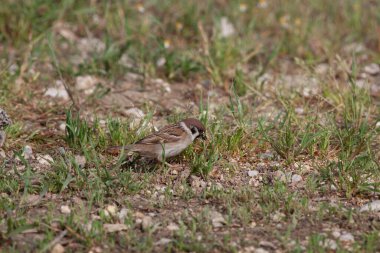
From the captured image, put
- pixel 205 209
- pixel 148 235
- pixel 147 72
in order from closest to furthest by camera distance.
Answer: pixel 148 235 < pixel 205 209 < pixel 147 72

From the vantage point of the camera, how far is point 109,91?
7676mm

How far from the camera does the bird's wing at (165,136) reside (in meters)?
5.96

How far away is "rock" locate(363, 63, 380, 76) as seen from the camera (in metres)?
8.62

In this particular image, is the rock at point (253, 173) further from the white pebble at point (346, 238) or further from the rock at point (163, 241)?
the rock at point (163, 241)

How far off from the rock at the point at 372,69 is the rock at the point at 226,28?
5.45 ft

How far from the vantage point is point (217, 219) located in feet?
16.9

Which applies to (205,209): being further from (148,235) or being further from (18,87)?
(18,87)

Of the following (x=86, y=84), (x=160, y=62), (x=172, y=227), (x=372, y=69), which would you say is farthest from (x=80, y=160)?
(x=372, y=69)

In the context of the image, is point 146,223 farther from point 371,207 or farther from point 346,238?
point 371,207

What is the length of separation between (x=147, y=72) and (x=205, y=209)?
125 inches

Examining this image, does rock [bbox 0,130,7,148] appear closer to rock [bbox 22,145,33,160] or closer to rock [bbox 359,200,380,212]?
rock [bbox 22,145,33,160]

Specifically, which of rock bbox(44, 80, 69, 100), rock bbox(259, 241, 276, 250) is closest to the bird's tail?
rock bbox(259, 241, 276, 250)

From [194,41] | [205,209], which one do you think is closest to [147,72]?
[194,41]

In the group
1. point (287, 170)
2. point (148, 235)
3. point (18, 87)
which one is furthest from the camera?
point (18, 87)
